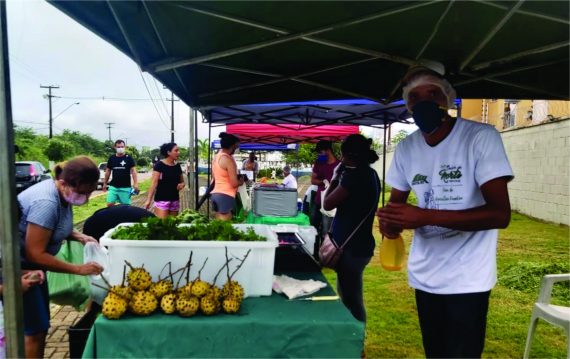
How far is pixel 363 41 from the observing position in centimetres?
251

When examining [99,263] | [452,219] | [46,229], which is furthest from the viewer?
[99,263]

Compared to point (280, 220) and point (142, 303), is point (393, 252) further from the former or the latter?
point (280, 220)

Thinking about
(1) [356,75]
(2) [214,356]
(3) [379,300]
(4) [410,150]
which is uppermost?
(1) [356,75]

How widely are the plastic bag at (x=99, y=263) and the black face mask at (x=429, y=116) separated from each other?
5.75 ft

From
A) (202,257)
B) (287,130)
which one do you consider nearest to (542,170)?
(287,130)

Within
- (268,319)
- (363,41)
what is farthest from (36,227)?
(363,41)

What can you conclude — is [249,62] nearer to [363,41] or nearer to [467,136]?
Result: [363,41]

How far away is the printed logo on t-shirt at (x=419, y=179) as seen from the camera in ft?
6.16

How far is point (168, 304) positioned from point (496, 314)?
3.82m

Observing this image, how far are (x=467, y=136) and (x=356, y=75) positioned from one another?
64.3 inches

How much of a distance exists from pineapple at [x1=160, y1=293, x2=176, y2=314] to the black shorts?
4.06 metres

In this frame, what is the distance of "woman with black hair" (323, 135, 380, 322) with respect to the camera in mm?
3121

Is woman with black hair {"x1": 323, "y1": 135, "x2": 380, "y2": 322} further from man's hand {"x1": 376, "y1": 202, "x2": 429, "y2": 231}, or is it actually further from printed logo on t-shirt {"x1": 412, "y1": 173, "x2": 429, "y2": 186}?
man's hand {"x1": 376, "y1": 202, "x2": 429, "y2": 231}

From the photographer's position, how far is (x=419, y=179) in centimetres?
190
